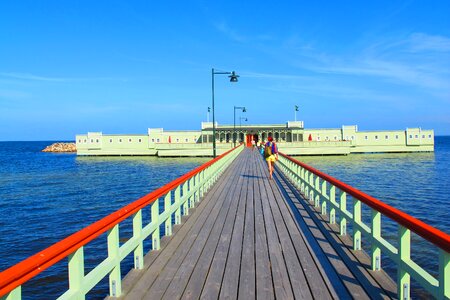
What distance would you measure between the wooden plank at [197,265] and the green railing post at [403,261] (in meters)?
2.35

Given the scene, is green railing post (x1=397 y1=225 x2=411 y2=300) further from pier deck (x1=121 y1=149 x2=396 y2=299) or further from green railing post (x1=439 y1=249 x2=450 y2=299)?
green railing post (x1=439 y1=249 x2=450 y2=299)

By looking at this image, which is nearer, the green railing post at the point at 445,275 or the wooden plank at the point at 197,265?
the green railing post at the point at 445,275

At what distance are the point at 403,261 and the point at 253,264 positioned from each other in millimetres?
2185

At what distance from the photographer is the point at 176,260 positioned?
570cm

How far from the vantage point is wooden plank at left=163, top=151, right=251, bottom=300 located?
449 cm

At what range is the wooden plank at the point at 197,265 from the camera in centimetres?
449

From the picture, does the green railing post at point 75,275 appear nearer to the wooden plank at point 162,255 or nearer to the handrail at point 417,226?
the wooden plank at point 162,255

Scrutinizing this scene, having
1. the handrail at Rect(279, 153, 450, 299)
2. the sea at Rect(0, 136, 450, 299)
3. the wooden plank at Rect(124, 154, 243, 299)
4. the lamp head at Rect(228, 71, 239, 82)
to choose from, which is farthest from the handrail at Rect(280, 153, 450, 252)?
the lamp head at Rect(228, 71, 239, 82)

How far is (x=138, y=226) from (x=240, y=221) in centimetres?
374

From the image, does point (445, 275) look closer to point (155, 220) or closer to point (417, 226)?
point (417, 226)

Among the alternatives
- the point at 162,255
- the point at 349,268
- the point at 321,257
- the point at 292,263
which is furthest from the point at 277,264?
the point at 162,255

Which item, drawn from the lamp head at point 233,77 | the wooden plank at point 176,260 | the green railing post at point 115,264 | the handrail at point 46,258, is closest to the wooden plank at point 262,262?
the wooden plank at point 176,260

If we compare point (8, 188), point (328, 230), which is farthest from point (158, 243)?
point (8, 188)

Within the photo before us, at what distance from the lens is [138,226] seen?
5148mm
